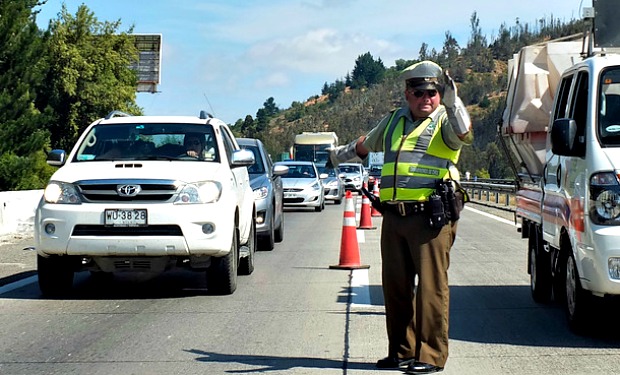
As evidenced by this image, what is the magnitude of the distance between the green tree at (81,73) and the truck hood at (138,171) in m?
40.6

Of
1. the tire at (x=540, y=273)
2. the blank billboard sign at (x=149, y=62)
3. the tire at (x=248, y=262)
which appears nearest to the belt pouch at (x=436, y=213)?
the tire at (x=540, y=273)

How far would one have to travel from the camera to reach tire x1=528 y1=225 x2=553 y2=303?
9672 millimetres

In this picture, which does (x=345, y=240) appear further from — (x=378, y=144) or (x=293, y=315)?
(x=378, y=144)

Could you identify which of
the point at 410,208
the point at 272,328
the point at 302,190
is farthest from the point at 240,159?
the point at 302,190

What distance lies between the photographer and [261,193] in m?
16.0

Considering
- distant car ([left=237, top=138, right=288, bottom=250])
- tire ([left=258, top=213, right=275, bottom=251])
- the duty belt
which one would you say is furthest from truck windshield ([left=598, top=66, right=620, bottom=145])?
tire ([left=258, top=213, right=275, bottom=251])

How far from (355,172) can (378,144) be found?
4237cm

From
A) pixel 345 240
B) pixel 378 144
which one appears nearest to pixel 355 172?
pixel 345 240

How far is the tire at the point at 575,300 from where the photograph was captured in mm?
7830

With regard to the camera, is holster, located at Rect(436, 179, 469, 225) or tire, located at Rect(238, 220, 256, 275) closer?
holster, located at Rect(436, 179, 469, 225)

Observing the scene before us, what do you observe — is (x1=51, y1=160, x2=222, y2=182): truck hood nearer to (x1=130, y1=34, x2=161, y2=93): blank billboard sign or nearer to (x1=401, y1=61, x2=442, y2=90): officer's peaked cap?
(x1=401, y1=61, x2=442, y2=90): officer's peaked cap

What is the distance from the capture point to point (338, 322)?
29.2ft

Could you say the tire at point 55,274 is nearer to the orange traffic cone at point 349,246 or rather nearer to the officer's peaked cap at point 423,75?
the orange traffic cone at point 349,246

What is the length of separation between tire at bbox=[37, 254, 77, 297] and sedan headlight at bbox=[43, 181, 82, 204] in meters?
0.55
